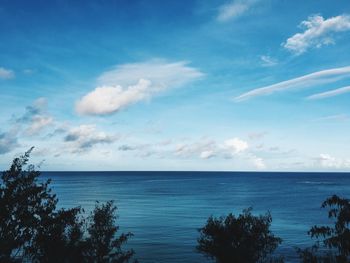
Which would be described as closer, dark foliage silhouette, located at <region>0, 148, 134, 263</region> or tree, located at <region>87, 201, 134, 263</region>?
dark foliage silhouette, located at <region>0, 148, 134, 263</region>

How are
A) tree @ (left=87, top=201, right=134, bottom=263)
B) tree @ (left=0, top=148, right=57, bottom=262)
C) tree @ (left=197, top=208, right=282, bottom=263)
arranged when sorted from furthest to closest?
1. tree @ (left=87, top=201, right=134, bottom=263)
2. tree @ (left=197, top=208, right=282, bottom=263)
3. tree @ (left=0, top=148, right=57, bottom=262)

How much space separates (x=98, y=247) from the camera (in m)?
51.3

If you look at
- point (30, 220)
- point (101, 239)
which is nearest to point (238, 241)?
point (101, 239)

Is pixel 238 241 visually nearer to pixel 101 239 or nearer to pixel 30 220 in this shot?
pixel 101 239

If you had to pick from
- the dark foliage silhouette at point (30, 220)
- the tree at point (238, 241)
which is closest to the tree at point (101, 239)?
the dark foliage silhouette at point (30, 220)

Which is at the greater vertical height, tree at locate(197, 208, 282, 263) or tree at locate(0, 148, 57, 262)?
tree at locate(0, 148, 57, 262)

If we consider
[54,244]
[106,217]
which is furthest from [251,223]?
[54,244]

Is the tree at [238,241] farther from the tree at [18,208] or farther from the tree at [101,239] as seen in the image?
the tree at [18,208]

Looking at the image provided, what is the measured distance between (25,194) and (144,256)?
158 feet

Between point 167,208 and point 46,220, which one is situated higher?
point 46,220

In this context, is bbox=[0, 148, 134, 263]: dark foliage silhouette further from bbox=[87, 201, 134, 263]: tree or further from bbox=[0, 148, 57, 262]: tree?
bbox=[87, 201, 134, 263]: tree

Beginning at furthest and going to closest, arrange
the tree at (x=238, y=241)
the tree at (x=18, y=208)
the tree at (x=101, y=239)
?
the tree at (x=101, y=239)
the tree at (x=238, y=241)
the tree at (x=18, y=208)

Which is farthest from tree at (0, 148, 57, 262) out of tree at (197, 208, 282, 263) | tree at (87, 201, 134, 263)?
tree at (197, 208, 282, 263)

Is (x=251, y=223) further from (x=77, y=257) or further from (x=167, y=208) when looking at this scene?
(x=167, y=208)
